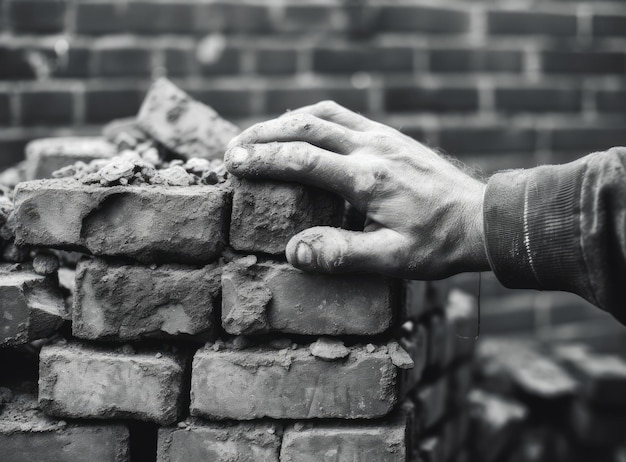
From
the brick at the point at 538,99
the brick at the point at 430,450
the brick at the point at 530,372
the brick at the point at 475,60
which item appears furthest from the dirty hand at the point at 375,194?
the brick at the point at 538,99

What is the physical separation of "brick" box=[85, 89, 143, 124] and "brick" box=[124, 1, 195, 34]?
29cm

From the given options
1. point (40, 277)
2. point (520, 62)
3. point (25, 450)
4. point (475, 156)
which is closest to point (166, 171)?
point (40, 277)

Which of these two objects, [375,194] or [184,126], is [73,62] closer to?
[184,126]

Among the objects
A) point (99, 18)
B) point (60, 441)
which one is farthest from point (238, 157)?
point (99, 18)

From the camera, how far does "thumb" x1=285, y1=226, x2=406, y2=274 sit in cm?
130

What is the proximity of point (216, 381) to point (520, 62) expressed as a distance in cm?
266

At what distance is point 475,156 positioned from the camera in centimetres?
335

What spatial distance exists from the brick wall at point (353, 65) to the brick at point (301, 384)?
192cm

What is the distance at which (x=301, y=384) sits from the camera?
1377 millimetres

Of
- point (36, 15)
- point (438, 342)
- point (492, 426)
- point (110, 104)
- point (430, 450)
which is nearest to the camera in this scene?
point (430, 450)

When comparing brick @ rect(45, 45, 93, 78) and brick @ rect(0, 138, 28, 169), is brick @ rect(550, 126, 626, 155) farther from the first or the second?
brick @ rect(0, 138, 28, 169)

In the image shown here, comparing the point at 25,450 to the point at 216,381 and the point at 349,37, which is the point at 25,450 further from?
Answer: the point at 349,37

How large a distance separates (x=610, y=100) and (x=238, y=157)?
2.86 m

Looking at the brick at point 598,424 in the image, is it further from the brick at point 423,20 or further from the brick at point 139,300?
the brick at point 139,300
